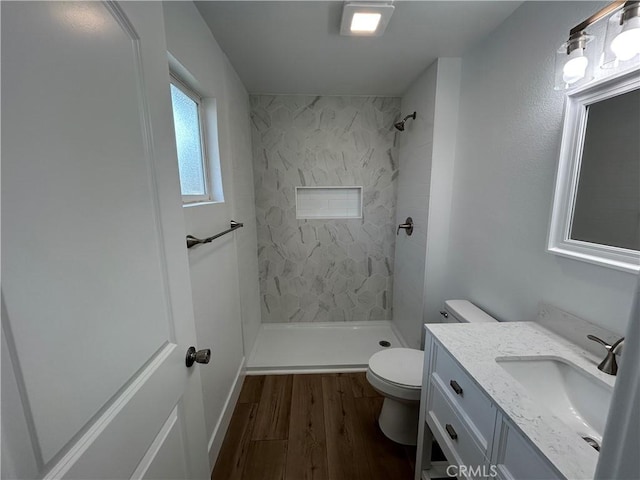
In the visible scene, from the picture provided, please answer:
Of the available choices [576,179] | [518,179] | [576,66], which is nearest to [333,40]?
[576,66]

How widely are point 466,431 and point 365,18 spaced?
180 cm

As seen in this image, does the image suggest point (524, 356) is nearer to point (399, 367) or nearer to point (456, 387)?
point (456, 387)

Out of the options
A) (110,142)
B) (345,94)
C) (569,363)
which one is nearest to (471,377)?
(569,363)

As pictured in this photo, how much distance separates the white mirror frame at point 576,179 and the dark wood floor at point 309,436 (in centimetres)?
134

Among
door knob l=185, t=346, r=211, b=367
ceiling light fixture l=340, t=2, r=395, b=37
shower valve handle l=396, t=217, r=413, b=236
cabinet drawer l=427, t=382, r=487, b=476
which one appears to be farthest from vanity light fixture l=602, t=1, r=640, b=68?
door knob l=185, t=346, r=211, b=367

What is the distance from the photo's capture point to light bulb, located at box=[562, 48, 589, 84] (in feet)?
3.02

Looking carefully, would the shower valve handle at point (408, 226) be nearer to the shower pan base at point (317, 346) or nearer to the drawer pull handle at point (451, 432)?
A: the shower pan base at point (317, 346)

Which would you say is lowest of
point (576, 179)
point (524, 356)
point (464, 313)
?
point (464, 313)

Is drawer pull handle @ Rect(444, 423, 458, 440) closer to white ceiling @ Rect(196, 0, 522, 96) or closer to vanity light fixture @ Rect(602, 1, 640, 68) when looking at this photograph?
vanity light fixture @ Rect(602, 1, 640, 68)

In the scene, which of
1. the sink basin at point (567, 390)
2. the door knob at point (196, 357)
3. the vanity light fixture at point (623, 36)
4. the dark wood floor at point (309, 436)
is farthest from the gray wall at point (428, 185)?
the door knob at point (196, 357)

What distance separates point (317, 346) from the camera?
2.48m

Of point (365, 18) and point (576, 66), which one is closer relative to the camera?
point (576, 66)

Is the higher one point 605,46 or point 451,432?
point 605,46

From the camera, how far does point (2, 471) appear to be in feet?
1.04
